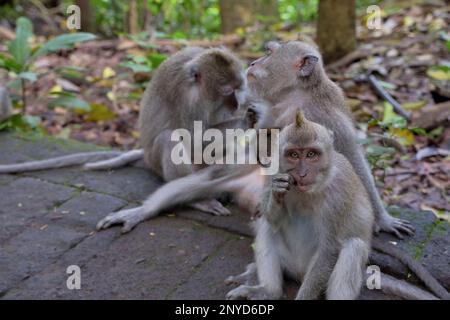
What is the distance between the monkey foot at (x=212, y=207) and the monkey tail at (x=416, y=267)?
1133 mm

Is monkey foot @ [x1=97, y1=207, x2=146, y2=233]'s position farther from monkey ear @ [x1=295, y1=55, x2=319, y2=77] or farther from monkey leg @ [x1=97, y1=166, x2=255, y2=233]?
monkey ear @ [x1=295, y1=55, x2=319, y2=77]

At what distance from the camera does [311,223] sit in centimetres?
306

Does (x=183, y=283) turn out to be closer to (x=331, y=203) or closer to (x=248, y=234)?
(x=248, y=234)

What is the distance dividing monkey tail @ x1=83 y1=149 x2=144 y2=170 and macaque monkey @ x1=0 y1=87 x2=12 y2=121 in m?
1.44

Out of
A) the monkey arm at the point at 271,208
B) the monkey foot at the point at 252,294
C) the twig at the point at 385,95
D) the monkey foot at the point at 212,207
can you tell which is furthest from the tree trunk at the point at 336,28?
the monkey foot at the point at 252,294

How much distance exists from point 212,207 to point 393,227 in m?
1.30

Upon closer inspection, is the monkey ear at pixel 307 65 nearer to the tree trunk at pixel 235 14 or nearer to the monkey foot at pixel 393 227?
the monkey foot at pixel 393 227

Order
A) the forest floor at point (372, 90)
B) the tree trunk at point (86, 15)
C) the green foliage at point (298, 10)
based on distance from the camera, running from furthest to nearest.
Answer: the green foliage at point (298, 10)
the tree trunk at point (86, 15)
the forest floor at point (372, 90)

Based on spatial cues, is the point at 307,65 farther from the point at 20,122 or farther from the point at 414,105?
the point at 20,122

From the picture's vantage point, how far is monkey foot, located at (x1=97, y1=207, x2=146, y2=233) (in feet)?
12.8

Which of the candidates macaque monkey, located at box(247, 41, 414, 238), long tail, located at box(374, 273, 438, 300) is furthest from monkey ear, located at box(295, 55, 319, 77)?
long tail, located at box(374, 273, 438, 300)

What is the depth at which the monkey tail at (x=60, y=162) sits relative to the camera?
4.72 metres

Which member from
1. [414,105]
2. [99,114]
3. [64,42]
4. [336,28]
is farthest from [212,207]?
[336,28]

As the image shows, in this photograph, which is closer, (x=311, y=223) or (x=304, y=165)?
(x=304, y=165)
